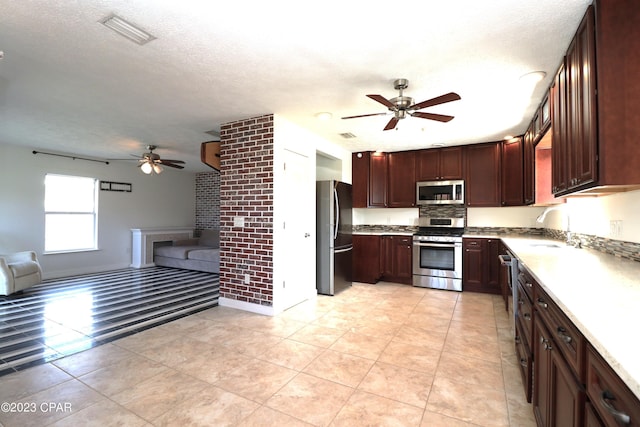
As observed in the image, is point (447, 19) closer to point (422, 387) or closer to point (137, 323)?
point (422, 387)

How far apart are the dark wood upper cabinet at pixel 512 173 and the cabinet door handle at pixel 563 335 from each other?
13.0 feet

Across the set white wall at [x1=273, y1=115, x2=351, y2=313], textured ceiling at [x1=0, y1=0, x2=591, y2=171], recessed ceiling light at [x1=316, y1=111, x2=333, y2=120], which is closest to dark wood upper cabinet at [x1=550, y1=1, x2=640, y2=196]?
textured ceiling at [x1=0, y1=0, x2=591, y2=171]

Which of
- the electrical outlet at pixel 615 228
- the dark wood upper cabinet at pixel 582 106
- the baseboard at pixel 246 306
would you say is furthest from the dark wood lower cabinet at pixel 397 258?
the dark wood upper cabinet at pixel 582 106

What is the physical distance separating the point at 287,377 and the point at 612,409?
1.96 m

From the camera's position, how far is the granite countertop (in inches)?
29.7

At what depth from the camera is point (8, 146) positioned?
528 centimetres

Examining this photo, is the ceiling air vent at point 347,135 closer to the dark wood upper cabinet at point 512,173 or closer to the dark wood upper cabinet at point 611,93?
the dark wood upper cabinet at point 512,173

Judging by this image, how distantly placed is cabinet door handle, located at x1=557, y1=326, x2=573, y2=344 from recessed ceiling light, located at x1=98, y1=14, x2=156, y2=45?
276cm

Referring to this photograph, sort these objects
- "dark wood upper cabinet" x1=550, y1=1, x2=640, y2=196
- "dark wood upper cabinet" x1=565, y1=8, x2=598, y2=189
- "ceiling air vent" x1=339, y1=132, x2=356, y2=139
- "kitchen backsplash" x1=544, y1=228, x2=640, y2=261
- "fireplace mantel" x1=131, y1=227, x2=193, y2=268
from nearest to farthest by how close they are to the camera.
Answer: "dark wood upper cabinet" x1=550, y1=1, x2=640, y2=196, "dark wood upper cabinet" x1=565, y1=8, x2=598, y2=189, "kitchen backsplash" x1=544, y1=228, x2=640, y2=261, "ceiling air vent" x1=339, y1=132, x2=356, y2=139, "fireplace mantel" x1=131, y1=227, x2=193, y2=268

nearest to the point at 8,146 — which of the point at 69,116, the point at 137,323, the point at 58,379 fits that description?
the point at 69,116

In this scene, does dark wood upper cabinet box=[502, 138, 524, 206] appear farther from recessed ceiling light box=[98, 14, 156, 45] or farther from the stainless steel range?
recessed ceiling light box=[98, 14, 156, 45]

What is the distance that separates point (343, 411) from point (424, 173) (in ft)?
14.1

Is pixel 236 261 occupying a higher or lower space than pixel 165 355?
higher

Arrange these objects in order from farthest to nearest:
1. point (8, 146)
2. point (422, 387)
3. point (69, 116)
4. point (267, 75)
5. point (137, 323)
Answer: point (8, 146) → point (69, 116) → point (137, 323) → point (267, 75) → point (422, 387)
